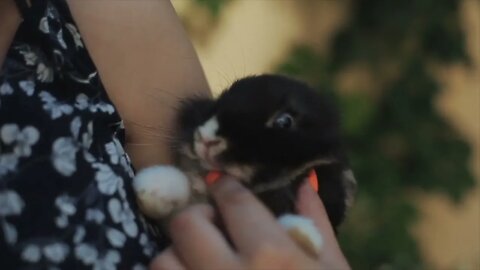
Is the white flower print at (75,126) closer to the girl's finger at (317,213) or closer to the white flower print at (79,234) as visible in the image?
the white flower print at (79,234)

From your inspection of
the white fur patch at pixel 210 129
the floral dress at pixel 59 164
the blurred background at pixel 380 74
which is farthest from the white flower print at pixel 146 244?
the blurred background at pixel 380 74

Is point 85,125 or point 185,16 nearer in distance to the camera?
point 85,125

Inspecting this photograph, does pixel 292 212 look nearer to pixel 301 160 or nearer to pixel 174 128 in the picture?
pixel 301 160

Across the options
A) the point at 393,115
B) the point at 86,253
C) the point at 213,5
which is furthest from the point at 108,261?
the point at 393,115

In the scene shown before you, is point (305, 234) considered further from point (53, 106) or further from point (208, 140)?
point (53, 106)

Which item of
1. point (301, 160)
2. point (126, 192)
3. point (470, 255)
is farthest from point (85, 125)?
point (470, 255)
